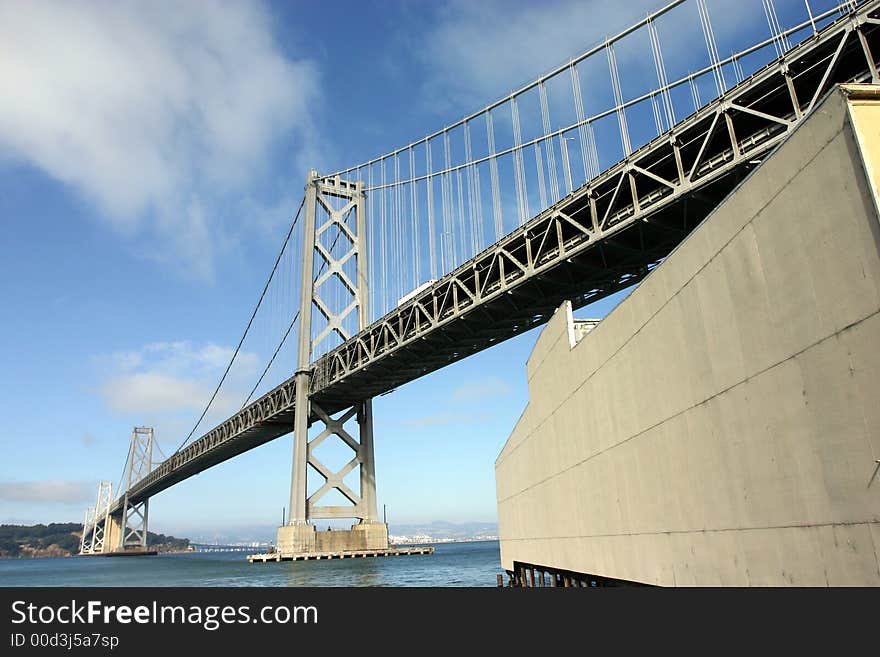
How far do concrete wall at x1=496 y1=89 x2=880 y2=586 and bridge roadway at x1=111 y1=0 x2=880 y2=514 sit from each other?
5.34m

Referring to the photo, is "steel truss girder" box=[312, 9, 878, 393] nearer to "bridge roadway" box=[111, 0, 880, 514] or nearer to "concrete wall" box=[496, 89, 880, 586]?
"bridge roadway" box=[111, 0, 880, 514]

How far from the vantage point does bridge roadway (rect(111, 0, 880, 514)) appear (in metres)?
17.9

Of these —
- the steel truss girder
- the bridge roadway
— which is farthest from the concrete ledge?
the steel truss girder

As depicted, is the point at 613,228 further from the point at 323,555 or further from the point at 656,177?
the point at 323,555

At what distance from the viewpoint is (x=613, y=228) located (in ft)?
78.7

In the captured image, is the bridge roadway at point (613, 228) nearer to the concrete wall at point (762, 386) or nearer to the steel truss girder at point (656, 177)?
the steel truss girder at point (656, 177)

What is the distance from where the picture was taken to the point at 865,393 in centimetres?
551

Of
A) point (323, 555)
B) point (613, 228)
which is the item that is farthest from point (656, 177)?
point (323, 555)

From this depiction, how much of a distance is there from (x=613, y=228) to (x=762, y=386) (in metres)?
17.8

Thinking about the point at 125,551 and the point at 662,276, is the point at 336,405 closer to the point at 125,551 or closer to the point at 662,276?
the point at 662,276

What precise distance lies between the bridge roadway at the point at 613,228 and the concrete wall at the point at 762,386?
534cm

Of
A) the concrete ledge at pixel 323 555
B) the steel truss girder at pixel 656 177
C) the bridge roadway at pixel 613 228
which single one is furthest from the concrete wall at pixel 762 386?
the concrete ledge at pixel 323 555

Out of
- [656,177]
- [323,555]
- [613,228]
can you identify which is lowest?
[323,555]
